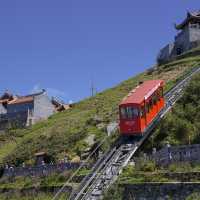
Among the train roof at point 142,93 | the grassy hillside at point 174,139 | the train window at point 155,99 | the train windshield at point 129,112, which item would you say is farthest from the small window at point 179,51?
the train windshield at point 129,112

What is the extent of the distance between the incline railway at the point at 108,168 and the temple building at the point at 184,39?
4054 cm

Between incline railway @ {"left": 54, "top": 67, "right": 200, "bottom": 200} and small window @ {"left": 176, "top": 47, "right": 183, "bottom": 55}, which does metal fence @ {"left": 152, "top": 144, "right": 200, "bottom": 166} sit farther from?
small window @ {"left": 176, "top": 47, "right": 183, "bottom": 55}

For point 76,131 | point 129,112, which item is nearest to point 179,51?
point 76,131

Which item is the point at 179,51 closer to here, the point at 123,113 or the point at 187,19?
the point at 187,19

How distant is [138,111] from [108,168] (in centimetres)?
564

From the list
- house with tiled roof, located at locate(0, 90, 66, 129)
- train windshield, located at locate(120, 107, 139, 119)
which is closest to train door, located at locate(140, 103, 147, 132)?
train windshield, located at locate(120, 107, 139, 119)

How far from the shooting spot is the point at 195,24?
77000 mm

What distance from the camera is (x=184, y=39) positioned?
76.5 metres

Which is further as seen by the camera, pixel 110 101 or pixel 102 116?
pixel 110 101

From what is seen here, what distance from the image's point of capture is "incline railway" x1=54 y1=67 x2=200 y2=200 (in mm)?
27406

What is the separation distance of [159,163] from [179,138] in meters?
4.33

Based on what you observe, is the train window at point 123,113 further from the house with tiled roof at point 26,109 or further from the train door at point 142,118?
the house with tiled roof at point 26,109

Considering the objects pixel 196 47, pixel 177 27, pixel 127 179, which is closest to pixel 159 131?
pixel 127 179

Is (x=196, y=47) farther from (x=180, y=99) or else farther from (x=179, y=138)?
(x=179, y=138)
